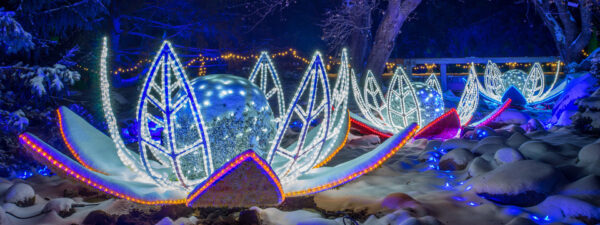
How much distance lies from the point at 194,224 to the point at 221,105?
847 mm

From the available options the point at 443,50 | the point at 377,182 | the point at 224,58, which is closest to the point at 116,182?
the point at 377,182

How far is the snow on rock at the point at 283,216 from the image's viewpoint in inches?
104

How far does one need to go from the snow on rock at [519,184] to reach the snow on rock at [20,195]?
3525 millimetres

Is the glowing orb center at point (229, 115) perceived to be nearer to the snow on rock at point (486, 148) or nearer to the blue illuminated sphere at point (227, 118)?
the blue illuminated sphere at point (227, 118)

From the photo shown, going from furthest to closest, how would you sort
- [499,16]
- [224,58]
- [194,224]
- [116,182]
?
1. [499,16]
2. [224,58]
3. [194,224]
4. [116,182]

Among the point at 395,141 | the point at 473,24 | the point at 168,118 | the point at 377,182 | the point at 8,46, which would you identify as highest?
the point at 473,24

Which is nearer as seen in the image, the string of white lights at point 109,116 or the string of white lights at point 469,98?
the string of white lights at point 109,116

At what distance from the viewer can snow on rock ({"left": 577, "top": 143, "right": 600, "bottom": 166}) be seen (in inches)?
119

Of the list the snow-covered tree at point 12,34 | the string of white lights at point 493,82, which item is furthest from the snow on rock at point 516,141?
the string of white lights at point 493,82

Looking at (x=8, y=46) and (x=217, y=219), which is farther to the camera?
(x=8, y=46)

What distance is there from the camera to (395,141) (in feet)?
8.87

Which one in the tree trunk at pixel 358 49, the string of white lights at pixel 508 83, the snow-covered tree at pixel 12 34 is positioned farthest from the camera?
the tree trunk at pixel 358 49

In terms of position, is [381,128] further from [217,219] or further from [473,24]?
[473,24]

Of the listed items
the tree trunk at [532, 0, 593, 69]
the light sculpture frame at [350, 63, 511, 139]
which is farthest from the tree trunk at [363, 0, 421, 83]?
the tree trunk at [532, 0, 593, 69]
